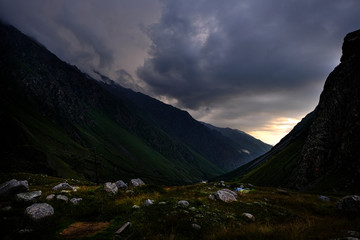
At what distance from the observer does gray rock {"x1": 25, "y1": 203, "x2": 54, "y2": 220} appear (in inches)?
435

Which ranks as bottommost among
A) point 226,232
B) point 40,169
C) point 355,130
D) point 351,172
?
point 40,169

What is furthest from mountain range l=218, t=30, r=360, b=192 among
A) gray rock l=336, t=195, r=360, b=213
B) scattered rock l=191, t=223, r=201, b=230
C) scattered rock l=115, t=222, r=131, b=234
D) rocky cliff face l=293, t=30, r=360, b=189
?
scattered rock l=115, t=222, r=131, b=234

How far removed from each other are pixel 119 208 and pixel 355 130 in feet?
320

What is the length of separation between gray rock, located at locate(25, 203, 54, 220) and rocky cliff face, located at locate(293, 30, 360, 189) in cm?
9195

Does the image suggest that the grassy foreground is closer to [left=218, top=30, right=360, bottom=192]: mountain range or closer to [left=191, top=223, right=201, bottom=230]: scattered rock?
[left=191, top=223, right=201, bottom=230]: scattered rock

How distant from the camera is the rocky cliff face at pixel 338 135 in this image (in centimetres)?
7606

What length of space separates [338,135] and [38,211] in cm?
11061

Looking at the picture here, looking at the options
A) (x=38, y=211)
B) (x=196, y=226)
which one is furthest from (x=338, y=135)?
(x=38, y=211)

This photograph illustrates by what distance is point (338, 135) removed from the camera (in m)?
86.4

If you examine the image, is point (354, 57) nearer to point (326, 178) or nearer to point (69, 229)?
point (326, 178)

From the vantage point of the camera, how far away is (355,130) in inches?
2992

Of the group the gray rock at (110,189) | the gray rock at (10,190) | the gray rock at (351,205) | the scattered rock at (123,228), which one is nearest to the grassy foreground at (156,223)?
the scattered rock at (123,228)

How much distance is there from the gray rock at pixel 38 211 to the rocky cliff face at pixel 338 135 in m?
92.0

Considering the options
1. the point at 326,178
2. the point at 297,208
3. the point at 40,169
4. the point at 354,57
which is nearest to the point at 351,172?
the point at 326,178
